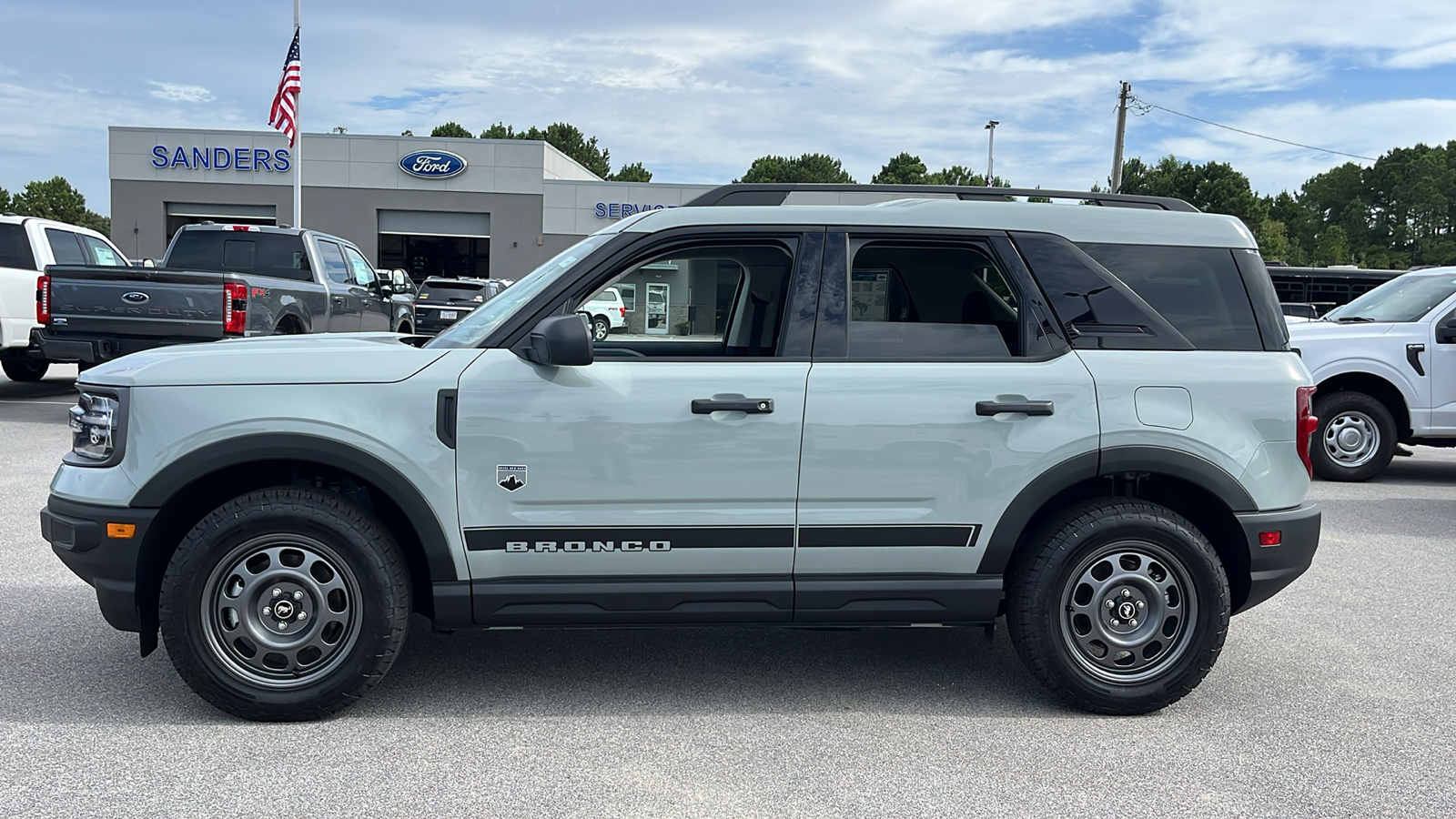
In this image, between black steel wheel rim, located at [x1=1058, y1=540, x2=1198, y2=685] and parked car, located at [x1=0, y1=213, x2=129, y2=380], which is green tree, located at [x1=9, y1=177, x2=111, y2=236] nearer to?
parked car, located at [x1=0, y1=213, x2=129, y2=380]

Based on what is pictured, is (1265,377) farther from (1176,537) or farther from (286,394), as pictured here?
(286,394)

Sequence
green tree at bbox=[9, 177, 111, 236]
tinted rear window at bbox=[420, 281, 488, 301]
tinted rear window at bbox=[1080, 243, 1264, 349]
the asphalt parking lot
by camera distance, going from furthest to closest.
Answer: green tree at bbox=[9, 177, 111, 236] → tinted rear window at bbox=[420, 281, 488, 301] → tinted rear window at bbox=[1080, 243, 1264, 349] → the asphalt parking lot

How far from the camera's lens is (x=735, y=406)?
3.90m

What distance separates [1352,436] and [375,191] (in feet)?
122

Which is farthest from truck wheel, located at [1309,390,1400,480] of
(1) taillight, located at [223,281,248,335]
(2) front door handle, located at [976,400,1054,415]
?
(1) taillight, located at [223,281,248,335]

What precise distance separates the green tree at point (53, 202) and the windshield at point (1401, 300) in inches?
3898

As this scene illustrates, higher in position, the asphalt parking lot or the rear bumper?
the rear bumper

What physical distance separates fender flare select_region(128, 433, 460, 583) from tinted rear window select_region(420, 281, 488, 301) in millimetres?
19086

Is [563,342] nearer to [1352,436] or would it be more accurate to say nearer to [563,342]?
[563,342]

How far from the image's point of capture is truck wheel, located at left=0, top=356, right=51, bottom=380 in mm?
14851

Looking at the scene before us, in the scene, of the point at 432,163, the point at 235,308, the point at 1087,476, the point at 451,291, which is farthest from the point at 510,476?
the point at 432,163

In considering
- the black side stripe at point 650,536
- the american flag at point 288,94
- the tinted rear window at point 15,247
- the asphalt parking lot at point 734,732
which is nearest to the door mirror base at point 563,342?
the black side stripe at point 650,536

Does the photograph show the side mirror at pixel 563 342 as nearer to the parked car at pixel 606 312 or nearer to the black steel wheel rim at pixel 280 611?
the parked car at pixel 606 312

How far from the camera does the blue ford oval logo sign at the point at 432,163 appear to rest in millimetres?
40531
